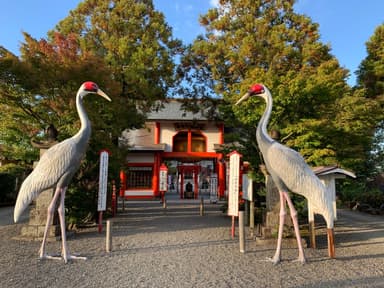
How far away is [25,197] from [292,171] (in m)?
4.95

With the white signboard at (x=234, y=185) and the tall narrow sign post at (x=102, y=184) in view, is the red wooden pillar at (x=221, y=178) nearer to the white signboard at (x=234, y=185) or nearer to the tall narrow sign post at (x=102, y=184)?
the white signboard at (x=234, y=185)

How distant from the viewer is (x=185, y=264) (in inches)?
217

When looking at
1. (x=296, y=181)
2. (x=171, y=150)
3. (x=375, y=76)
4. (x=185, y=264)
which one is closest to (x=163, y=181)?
(x=171, y=150)

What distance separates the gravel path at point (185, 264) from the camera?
4551 millimetres

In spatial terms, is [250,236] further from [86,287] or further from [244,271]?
[86,287]

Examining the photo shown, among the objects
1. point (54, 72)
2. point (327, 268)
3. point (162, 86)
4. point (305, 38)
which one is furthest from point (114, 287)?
point (305, 38)

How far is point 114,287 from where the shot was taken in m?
4.31

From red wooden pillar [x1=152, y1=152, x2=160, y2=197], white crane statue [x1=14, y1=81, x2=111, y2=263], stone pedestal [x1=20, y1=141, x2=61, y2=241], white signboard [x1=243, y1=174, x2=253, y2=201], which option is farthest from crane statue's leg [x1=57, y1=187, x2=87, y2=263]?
red wooden pillar [x1=152, y1=152, x2=160, y2=197]

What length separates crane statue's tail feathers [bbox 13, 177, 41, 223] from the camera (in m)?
5.44

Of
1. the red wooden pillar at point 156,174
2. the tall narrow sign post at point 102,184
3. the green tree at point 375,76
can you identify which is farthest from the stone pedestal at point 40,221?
the green tree at point 375,76

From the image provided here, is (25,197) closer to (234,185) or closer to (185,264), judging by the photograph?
(185,264)

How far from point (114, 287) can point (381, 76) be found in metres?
18.9

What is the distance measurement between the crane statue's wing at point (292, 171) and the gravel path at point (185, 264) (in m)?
1.44

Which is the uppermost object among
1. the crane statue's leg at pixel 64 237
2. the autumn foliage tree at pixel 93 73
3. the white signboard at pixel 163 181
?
the autumn foliage tree at pixel 93 73
